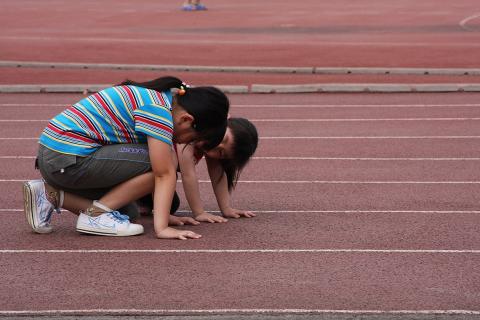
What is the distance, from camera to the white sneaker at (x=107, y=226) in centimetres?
681

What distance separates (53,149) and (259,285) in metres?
1.79

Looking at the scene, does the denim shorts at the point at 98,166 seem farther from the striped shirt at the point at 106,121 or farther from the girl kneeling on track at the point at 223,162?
the girl kneeling on track at the point at 223,162

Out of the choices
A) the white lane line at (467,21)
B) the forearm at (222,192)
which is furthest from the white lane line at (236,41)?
the forearm at (222,192)

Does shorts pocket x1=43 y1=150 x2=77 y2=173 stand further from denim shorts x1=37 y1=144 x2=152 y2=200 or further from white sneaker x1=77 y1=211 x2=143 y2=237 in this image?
white sneaker x1=77 y1=211 x2=143 y2=237

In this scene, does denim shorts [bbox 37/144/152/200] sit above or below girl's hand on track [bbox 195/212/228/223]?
above

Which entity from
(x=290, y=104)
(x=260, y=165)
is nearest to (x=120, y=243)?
(x=260, y=165)

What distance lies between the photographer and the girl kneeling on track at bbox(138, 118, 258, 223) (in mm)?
6820

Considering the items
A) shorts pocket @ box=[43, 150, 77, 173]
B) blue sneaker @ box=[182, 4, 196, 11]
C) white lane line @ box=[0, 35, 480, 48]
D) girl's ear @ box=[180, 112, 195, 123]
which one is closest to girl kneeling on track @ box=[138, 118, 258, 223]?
girl's ear @ box=[180, 112, 195, 123]

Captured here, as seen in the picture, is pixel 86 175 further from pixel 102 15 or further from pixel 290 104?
pixel 102 15

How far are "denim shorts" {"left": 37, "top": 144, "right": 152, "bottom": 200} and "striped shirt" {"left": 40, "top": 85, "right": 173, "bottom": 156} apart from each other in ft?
0.17

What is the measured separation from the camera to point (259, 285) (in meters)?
5.67

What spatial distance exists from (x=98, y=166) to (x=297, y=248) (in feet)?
4.40

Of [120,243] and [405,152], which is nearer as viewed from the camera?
[120,243]

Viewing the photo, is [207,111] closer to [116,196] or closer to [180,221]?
[116,196]
